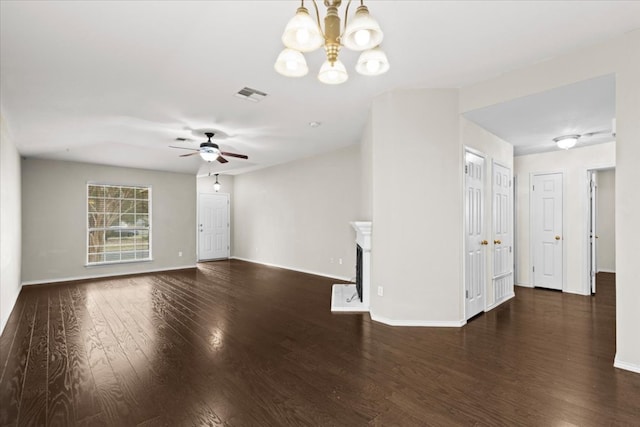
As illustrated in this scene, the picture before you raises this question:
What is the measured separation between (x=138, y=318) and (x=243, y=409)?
2589 millimetres

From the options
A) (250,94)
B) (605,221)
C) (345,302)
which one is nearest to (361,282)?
(345,302)

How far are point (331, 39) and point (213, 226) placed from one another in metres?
8.58

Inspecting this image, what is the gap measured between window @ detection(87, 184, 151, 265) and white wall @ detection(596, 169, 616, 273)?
1060 cm

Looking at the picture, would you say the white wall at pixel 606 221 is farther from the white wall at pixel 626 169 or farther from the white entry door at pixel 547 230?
the white wall at pixel 626 169

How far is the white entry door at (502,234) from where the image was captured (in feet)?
14.3

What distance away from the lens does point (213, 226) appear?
930 cm

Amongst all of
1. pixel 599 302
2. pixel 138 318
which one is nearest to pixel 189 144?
pixel 138 318

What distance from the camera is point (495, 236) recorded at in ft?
14.3

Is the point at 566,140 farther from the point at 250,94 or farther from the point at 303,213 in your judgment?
the point at 303,213

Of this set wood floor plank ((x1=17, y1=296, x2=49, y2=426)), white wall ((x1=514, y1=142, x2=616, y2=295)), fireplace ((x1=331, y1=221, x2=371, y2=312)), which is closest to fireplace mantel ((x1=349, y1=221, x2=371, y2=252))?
fireplace ((x1=331, y1=221, x2=371, y2=312))

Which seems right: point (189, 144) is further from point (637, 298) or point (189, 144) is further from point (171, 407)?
point (637, 298)

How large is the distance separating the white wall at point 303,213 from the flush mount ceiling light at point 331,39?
13.8 feet

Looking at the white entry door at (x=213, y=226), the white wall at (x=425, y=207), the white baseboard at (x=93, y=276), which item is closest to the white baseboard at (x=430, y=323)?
the white wall at (x=425, y=207)

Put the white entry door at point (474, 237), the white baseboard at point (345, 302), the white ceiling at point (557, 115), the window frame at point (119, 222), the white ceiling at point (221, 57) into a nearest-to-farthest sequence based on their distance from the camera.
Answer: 1. the white ceiling at point (221, 57)
2. the white ceiling at point (557, 115)
3. the white entry door at point (474, 237)
4. the white baseboard at point (345, 302)
5. the window frame at point (119, 222)
